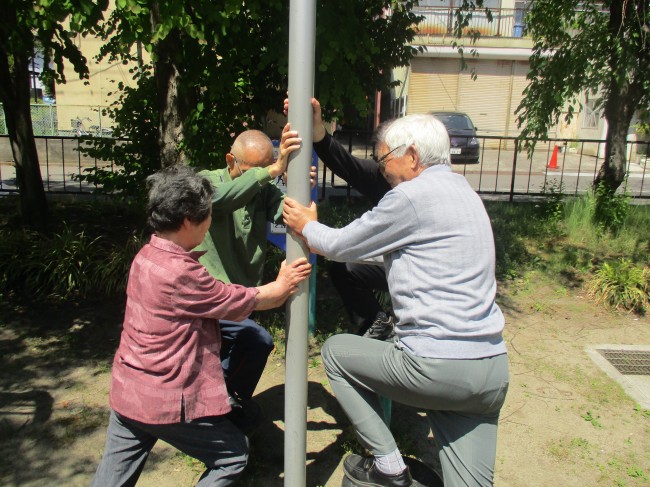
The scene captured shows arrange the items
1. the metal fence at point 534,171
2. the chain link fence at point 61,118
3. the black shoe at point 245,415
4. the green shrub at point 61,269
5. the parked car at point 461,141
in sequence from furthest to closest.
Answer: the chain link fence at point 61,118 → the parked car at point 461,141 → the metal fence at point 534,171 → the green shrub at point 61,269 → the black shoe at point 245,415

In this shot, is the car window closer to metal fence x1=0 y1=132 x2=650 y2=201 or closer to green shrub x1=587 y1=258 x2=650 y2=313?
metal fence x1=0 y1=132 x2=650 y2=201

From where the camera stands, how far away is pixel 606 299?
6016 mm

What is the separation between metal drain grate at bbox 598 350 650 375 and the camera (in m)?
4.70

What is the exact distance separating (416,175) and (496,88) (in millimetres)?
28820

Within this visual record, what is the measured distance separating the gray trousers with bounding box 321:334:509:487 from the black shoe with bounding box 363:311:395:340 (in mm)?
745

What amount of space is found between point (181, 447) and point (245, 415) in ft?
2.67

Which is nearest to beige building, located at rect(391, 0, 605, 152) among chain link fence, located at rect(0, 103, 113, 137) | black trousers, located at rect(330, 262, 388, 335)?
chain link fence, located at rect(0, 103, 113, 137)

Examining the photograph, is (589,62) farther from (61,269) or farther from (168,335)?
(168,335)

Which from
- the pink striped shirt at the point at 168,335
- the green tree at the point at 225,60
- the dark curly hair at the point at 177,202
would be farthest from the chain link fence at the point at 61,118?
the pink striped shirt at the point at 168,335

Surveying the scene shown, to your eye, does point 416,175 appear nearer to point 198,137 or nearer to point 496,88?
point 198,137

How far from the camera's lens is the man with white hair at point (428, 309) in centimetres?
216

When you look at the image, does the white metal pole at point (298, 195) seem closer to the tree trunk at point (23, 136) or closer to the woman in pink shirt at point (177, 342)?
the woman in pink shirt at point (177, 342)

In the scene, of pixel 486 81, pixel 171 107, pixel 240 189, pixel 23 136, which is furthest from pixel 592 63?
pixel 486 81

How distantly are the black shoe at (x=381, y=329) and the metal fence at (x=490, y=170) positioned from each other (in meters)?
5.53
